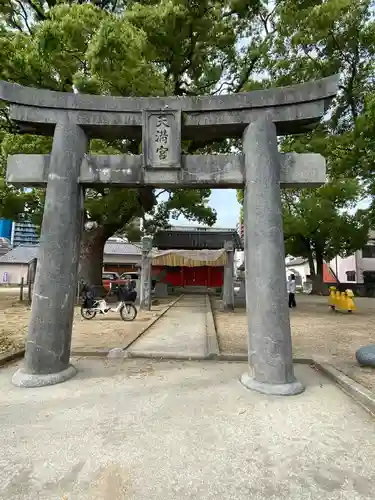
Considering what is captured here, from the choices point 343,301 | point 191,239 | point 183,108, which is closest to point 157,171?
point 183,108

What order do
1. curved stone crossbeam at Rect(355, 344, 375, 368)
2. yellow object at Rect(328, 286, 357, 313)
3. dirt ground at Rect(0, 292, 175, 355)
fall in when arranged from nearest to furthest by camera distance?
1. curved stone crossbeam at Rect(355, 344, 375, 368)
2. dirt ground at Rect(0, 292, 175, 355)
3. yellow object at Rect(328, 286, 357, 313)

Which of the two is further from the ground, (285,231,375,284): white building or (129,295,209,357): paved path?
(285,231,375,284): white building

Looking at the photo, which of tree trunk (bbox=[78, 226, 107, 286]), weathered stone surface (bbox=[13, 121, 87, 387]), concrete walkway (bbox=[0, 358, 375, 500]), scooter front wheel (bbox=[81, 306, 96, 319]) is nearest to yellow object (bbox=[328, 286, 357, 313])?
scooter front wheel (bbox=[81, 306, 96, 319])

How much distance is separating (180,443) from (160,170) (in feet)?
12.2

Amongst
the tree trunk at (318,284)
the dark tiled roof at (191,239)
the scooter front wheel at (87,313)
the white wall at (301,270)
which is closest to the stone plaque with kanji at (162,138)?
the scooter front wheel at (87,313)

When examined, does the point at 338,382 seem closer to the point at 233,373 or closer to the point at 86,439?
the point at 233,373

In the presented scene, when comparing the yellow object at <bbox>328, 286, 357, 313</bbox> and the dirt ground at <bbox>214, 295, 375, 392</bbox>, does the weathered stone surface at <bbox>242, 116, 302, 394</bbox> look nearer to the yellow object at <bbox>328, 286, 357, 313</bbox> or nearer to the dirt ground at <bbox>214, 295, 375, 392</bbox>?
the dirt ground at <bbox>214, 295, 375, 392</bbox>

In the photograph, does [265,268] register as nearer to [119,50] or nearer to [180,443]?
[180,443]

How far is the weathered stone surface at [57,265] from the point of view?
486cm

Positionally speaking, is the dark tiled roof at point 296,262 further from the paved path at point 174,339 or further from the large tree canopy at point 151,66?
the paved path at point 174,339

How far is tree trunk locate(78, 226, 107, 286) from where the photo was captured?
18.1 m

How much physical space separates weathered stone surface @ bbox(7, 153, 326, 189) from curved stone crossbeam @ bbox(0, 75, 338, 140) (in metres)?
0.55

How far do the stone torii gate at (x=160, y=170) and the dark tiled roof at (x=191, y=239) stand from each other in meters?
22.1

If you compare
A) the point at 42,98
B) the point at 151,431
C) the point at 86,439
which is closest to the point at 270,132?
the point at 42,98
